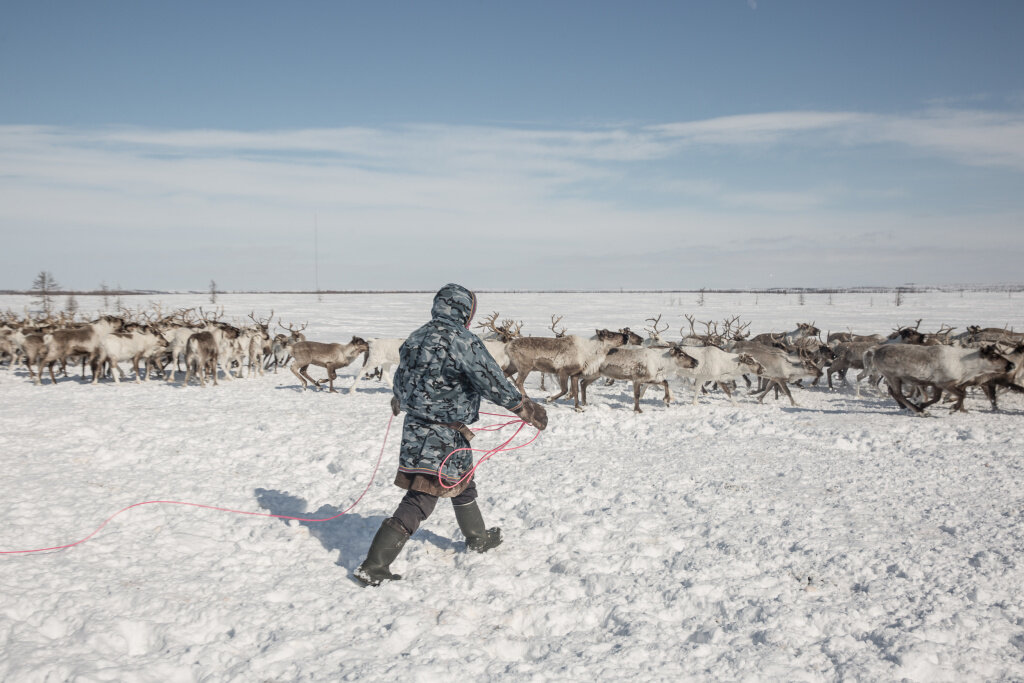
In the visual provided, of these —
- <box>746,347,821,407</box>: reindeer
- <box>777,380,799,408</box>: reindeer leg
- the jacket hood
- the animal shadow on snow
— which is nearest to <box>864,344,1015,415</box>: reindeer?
<box>777,380,799,408</box>: reindeer leg

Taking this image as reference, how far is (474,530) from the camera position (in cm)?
427

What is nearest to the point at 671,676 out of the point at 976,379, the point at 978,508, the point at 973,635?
the point at 973,635

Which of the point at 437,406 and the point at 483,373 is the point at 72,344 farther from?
the point at 483,373

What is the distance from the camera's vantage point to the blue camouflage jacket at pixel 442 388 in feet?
12.5

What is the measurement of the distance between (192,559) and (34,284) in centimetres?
7958

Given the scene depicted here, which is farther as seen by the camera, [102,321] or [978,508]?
[102,321]

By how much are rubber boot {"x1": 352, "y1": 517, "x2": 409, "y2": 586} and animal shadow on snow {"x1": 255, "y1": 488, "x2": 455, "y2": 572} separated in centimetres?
38

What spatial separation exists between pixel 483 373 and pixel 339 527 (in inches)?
84.2

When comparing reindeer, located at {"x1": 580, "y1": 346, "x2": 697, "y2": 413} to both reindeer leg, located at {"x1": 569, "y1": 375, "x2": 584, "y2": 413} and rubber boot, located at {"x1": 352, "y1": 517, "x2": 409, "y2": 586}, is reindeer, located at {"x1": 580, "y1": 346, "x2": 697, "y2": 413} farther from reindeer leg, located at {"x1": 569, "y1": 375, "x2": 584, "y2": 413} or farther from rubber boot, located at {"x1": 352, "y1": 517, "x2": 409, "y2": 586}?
rubber boot, located at {"x1": 352, "y1": 517, "x2": 409, "y2": 586}

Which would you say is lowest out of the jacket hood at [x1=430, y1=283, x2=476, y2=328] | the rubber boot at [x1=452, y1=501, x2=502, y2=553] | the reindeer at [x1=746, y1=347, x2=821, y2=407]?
the rubber boot at [x1=452, y1=501, x2=502, y2=553]

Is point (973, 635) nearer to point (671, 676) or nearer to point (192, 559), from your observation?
point (671, 676)

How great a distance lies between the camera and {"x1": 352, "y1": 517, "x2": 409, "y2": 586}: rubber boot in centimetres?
384

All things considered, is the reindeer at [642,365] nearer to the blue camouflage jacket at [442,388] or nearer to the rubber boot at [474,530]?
the rubber boot at [474,530]

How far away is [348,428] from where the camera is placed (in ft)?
28.6
